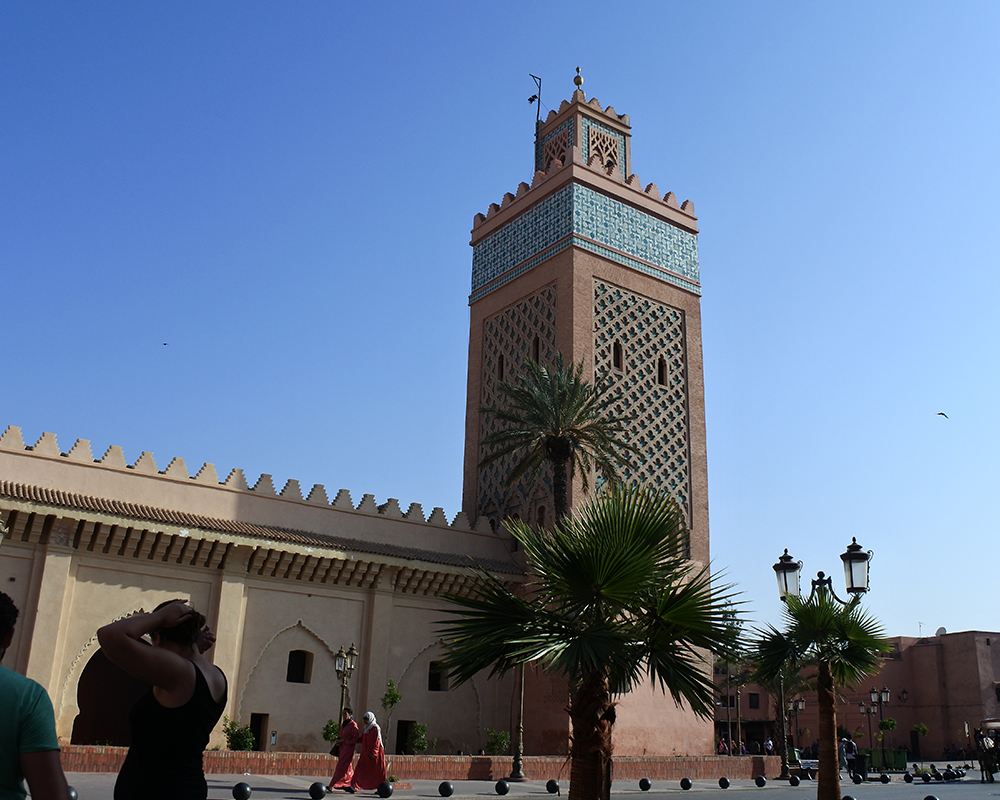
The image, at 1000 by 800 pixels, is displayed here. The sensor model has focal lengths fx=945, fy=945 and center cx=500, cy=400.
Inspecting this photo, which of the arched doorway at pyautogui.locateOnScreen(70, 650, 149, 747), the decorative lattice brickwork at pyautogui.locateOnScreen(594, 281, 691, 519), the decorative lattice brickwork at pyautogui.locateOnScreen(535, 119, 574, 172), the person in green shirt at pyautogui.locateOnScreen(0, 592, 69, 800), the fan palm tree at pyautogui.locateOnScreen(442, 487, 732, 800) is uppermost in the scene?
the decorative lattice brickwork at pyautogui.locateOnScreen(535, 119, 574, 172)

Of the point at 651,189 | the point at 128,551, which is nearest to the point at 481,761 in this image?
the point at 128,551

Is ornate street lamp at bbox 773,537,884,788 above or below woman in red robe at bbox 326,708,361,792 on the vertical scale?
above

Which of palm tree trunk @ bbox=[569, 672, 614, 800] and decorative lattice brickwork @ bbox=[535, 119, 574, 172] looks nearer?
palm tree trunk @ bbox=[569, 672, 614, 800]

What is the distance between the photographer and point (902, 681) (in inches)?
1576

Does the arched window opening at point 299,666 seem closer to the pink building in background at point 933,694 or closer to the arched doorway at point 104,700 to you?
the arched doorway at point 104,700

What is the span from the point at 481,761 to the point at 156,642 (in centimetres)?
1399

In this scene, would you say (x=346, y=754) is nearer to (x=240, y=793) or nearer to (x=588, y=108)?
(x=240, y=793)

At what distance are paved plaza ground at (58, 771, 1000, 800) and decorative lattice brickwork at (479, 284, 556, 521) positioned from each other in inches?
268

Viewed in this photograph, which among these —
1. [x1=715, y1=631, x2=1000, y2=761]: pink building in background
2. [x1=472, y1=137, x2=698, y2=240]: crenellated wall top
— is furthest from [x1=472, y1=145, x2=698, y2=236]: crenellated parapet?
[x1=715, y1=631, x2=1000, y2=761]: pink building in background

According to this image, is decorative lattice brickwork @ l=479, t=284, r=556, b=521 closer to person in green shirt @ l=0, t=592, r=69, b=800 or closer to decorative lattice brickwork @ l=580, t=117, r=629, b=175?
decorative lattice brickwork @ l=580, t=117, r=629, b=175

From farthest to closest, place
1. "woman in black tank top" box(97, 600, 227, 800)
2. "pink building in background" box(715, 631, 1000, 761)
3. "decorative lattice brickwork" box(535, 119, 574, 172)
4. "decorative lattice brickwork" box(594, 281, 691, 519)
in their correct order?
"pink building in background" box(715, 631, 1000, 761) < "decorative lattice brickwork" box(535, 119, 574, 172) < "decorative lattice brickwork" box(594, 281, 691, 519) < "woman in black tank top" box(97, 600, 227, 800)

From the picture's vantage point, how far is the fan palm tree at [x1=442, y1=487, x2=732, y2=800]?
22.7 feet

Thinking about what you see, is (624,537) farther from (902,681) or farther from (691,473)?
(902,681)

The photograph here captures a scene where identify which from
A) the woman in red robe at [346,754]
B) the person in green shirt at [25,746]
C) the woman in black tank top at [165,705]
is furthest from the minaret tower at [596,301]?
the person in green shirt at [25,746]
